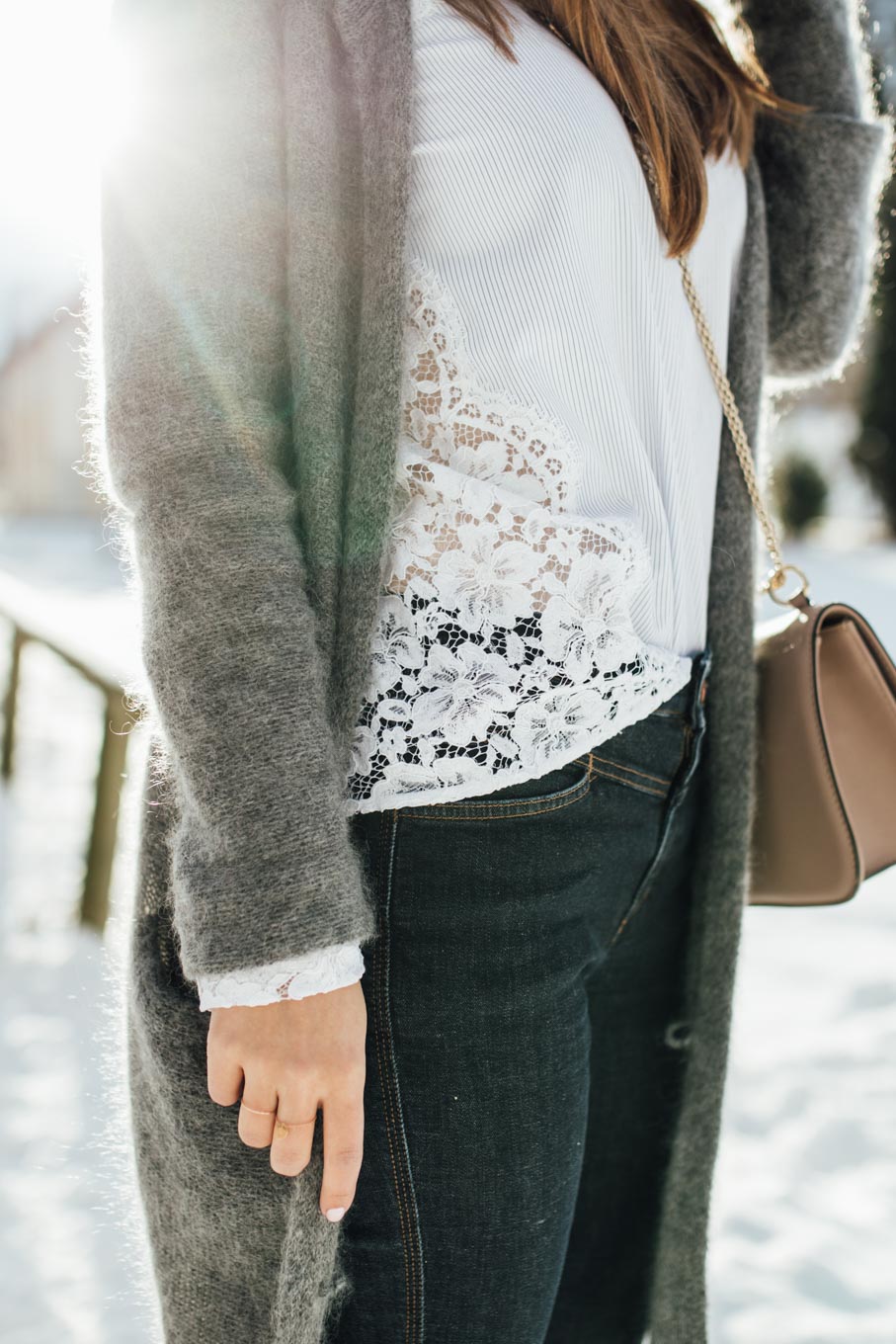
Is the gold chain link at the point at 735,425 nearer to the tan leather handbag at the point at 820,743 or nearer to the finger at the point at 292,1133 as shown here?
the tan leather handbag at the point at 820,743

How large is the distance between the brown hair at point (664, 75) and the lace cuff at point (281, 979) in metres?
0.67

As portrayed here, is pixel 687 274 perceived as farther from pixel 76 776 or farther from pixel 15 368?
pixel 15 368

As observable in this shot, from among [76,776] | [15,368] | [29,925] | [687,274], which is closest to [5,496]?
[15,368]

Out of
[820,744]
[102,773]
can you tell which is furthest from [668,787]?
[102,773]

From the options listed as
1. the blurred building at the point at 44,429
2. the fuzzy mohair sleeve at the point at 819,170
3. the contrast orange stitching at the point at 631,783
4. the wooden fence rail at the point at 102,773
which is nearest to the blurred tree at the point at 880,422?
the wooden fence rail at the point at 102,773

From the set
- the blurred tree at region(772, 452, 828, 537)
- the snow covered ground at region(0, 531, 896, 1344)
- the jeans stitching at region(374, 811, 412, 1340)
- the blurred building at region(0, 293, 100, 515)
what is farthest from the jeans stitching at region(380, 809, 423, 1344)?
the blurred building at region(0, 293, 100, 515)

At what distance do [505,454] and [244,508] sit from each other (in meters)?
0.22

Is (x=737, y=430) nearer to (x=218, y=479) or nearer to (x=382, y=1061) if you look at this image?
(x=218, y=479)

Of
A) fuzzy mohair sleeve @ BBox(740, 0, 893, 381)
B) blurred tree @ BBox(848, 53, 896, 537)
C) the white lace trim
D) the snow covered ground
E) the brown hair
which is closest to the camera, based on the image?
the white lace trim

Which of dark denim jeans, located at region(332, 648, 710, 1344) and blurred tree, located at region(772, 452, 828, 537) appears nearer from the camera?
dark denim jeans, located at region(332, 648, 710, 1344)

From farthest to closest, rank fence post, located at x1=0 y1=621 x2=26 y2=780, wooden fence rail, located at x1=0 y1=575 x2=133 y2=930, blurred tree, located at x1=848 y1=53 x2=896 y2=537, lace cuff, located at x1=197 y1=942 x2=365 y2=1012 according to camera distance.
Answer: blurred tree, located at x1=848 y1=53 x2=896 y2=537 < fence post, located at x1=0 y1=621 x2=26 y2=780 < wooden fence rail, located at x1=0 y1=575 x2=133 y2=930 < lace cuff, located at x1=197 y1=942 x2=365 y2=1012

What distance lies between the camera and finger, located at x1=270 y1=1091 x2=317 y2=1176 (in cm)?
76

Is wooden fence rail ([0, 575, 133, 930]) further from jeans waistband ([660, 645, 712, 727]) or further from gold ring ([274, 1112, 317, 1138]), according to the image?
gold ring ([274, 1112, 317, 1138])

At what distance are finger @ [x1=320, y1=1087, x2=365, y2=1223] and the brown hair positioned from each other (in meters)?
0.75
